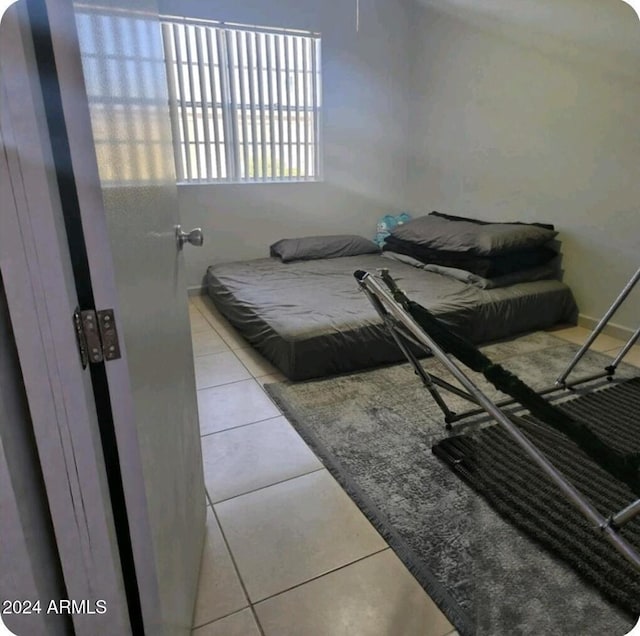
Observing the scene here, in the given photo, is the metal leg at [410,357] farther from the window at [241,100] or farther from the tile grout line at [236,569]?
the window at [241,100]

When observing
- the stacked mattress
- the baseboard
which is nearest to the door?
the stacked mattress

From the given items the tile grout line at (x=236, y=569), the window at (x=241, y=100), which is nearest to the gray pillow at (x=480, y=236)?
the window at (x=241, y=100)

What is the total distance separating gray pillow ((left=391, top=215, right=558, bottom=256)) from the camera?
2984 millimetres

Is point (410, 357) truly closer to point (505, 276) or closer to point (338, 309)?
point (338, 309)

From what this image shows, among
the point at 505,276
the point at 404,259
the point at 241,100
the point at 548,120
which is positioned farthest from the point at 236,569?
the point at 241,100

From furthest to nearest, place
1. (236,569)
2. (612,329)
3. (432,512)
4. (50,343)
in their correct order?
1. (612,329)
2. (432,512)
3. (236,569)
4. (50,343)

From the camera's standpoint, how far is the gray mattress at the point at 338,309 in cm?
236

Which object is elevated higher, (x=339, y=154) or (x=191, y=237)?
(x=339, y=154)

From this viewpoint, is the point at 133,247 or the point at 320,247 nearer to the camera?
the point at 133,247

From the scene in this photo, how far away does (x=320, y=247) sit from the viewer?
3.88 meters

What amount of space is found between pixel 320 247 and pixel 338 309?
1.43 metres

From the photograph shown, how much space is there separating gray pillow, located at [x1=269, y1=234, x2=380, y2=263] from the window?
0.67 metres

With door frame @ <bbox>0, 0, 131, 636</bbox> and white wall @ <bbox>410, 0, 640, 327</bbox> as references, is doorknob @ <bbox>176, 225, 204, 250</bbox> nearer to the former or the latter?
door frame @ <bbox>0, 0, 131, 636</bbox>

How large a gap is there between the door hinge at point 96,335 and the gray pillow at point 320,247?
126 inches
